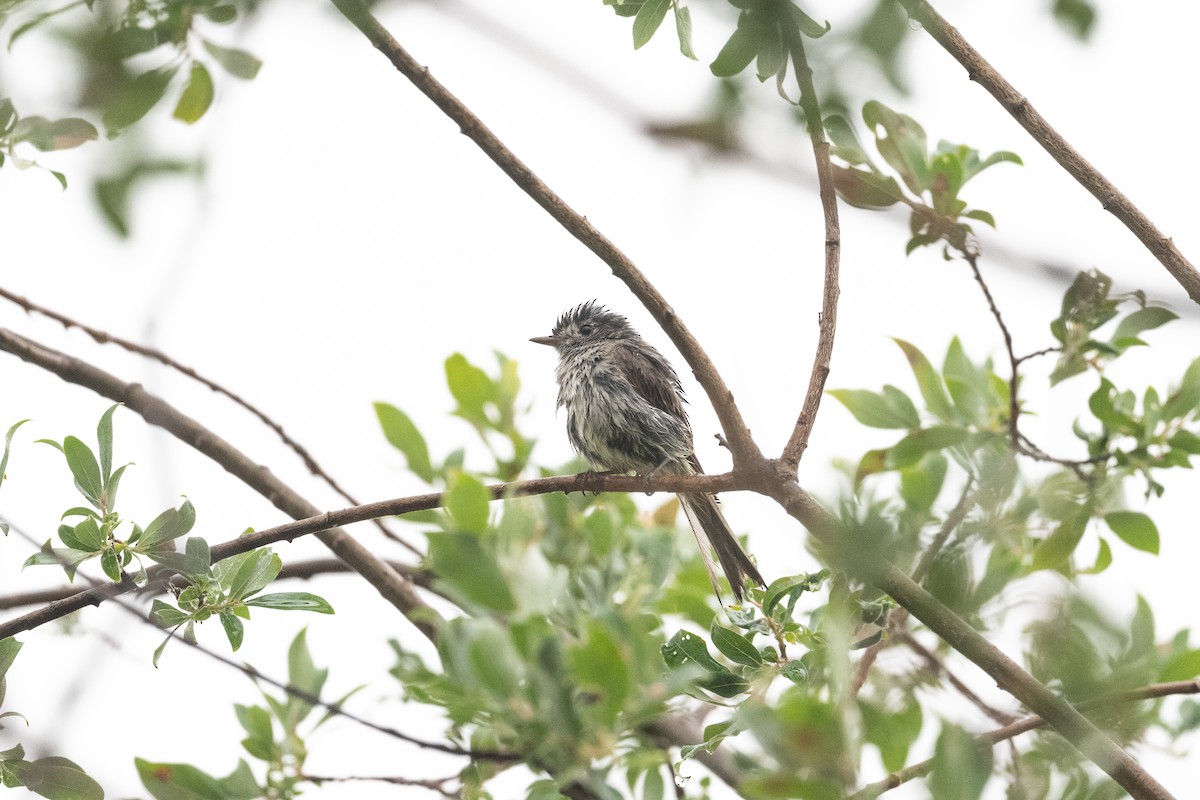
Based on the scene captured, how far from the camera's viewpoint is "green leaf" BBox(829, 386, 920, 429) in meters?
3.53

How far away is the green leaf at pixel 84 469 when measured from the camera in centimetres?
310

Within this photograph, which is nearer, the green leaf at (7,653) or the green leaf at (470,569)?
the green leaf at (470,569)

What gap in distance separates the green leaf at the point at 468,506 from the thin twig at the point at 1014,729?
2.32ft

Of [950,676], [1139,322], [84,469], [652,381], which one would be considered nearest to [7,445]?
[84,469]

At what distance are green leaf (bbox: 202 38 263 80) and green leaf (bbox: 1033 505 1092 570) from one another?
2321 mm

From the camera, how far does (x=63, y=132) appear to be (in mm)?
2480

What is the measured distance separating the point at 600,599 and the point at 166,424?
91.4 inches

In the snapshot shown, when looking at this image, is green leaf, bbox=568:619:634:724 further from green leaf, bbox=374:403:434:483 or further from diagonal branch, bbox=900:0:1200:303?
green leaf, bbox=374:403:434:483

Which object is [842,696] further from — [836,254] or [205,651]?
[836,254]

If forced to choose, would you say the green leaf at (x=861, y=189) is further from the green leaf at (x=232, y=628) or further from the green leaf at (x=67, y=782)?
the green leaf at (x=67, y=782)

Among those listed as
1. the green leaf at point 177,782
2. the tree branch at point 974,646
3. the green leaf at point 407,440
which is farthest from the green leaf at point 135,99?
the green leaf at point 407,440

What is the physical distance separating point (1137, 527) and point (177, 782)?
114 inches

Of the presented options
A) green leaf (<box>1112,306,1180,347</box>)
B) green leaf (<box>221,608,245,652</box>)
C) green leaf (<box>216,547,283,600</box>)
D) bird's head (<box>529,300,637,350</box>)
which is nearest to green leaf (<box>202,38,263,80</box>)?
green leaf (<box>216,547,283,600</box>)

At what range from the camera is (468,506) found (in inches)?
72.8
